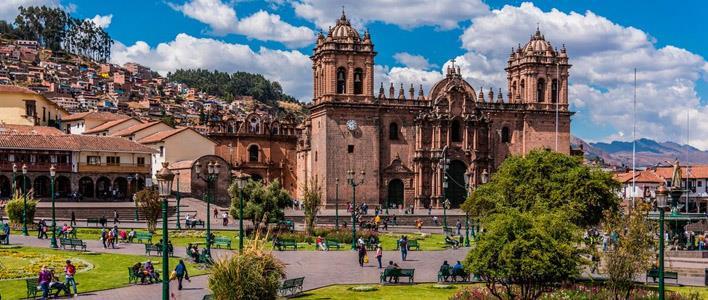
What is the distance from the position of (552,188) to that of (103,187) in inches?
1482

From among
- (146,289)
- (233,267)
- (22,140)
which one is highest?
(22,140)

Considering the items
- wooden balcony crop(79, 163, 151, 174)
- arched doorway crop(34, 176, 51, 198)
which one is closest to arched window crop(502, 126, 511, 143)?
wooden balcony crop(79, 163, 151, 174)

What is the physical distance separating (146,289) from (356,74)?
40.6 metres

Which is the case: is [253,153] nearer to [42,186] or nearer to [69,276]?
[42,186]

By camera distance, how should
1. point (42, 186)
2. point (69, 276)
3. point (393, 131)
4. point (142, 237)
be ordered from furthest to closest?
point (393, 131) → point (42, 186) → point (142, 237) → point (69, 276)

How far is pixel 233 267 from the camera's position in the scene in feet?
58.2

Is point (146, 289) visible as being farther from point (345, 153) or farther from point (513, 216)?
point (345, 153)

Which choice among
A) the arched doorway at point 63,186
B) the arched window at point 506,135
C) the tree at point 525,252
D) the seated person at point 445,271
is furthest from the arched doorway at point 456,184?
the tree at point 525,252

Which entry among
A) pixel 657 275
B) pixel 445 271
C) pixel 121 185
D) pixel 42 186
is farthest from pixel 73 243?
pixel 121 185

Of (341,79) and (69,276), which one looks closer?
(69,276)

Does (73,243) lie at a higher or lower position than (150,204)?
lower

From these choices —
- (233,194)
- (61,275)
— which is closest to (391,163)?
(233,194)

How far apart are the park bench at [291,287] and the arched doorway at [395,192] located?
40.7m

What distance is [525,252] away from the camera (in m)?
19.0
